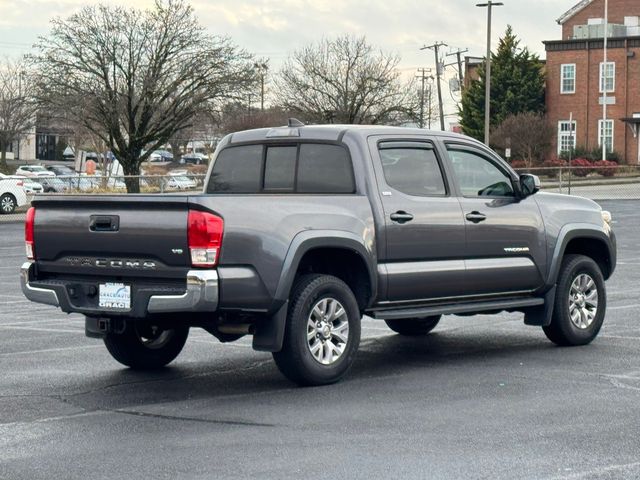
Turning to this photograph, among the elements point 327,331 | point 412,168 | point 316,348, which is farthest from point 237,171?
point 316,348

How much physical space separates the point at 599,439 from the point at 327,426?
5.45ft

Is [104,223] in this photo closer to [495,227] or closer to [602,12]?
[495,227]

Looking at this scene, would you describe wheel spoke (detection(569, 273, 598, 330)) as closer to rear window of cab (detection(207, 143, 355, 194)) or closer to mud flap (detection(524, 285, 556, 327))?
mud flap (detection(524, 285, 556, 327))

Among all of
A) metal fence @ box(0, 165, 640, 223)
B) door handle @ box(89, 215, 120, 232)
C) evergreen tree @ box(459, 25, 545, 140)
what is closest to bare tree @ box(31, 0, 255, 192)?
metal fence @ box(0, 165, 640, 223)

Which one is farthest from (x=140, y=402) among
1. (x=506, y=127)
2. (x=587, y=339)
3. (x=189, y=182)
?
(x=506, y=127)

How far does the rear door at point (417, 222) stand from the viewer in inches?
392

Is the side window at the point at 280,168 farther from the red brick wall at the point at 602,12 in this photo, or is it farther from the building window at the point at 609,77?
the red brick wall at the point at 602,12

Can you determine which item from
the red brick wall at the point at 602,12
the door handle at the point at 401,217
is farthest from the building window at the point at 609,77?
the door handle at the point at 401,217

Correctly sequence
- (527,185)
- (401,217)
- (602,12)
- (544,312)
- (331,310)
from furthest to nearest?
(602,12), (544,312), (527,185), (401,217), (331,310)

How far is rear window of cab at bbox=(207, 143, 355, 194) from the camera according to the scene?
10062 millimetres

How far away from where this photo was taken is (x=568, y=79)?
75188 millimetres

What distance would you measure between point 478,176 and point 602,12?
81686 mm

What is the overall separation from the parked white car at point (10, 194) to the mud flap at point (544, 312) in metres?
30.6

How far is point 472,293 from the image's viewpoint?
34.6 feet
